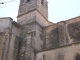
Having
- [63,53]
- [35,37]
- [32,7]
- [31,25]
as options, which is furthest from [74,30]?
[32,7]

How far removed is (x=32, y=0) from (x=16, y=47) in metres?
6.32

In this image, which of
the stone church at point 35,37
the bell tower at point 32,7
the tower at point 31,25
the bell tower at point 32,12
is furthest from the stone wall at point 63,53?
the bell tower at point 32,7

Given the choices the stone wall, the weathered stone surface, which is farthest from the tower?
the weathered stone surface

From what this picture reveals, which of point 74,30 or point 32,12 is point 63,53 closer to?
point 74,30

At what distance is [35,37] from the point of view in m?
14.5

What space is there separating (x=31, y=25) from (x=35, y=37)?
176 cm

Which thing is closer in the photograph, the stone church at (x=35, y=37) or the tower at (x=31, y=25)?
the stone church at (x=35, y=37)

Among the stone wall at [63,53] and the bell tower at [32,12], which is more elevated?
the bell tower at [32,12]

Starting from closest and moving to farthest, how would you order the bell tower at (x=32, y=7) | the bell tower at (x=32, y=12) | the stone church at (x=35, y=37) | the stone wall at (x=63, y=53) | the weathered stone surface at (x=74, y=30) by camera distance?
the stone wall at (x=63, y=53), the stone church at (x=35, y=37), the weathered stone surface at (x=74, y=30), the bell tower at (x=32, y=12), the bell tower at (x=32, y=7)

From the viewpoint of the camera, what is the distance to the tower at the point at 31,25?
45.4 ft

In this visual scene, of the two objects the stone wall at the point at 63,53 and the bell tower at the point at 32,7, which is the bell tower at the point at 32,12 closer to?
the bell tower at the point at 32,7

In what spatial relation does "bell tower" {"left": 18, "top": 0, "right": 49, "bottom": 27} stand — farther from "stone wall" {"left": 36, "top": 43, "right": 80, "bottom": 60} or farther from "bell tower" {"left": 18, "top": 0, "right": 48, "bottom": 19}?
"stone wall" {"left": 36, "top": 43, "right": 80, "bottom": 60}

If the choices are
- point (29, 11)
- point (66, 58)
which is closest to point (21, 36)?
point (29, 11)

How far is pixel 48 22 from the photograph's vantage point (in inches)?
728
